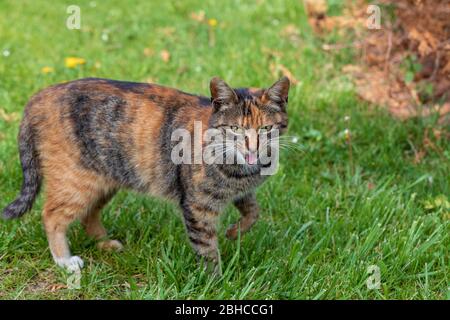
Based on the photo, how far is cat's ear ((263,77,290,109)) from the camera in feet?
12.0

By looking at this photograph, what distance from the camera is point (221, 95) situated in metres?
3.62

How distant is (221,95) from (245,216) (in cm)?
93

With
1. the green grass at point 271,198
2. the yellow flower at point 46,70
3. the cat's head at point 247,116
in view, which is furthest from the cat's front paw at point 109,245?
the yellow flower at point 46,70

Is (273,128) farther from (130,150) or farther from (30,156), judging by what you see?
(30,156)

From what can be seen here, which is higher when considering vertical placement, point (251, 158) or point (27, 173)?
point (251, 158)

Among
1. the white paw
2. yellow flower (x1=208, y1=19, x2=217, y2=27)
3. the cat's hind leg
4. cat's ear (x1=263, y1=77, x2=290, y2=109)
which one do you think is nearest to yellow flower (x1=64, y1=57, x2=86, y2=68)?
yellow flower (x1=208, y1=19, x2=217, y2=27)

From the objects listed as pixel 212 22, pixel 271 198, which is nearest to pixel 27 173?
pixel 271 198

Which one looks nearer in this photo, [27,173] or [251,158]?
[251,158]

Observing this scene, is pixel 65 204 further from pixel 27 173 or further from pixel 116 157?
pixel 116 157

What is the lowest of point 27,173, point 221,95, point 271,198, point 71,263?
point 71,263

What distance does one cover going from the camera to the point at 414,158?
17.3 ft

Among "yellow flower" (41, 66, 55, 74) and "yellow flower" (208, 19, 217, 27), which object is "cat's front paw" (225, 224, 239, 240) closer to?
"yellow flower" (41, 66, 55, 74)

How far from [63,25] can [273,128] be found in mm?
5022

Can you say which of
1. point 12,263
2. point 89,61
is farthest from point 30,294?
point 89,61
